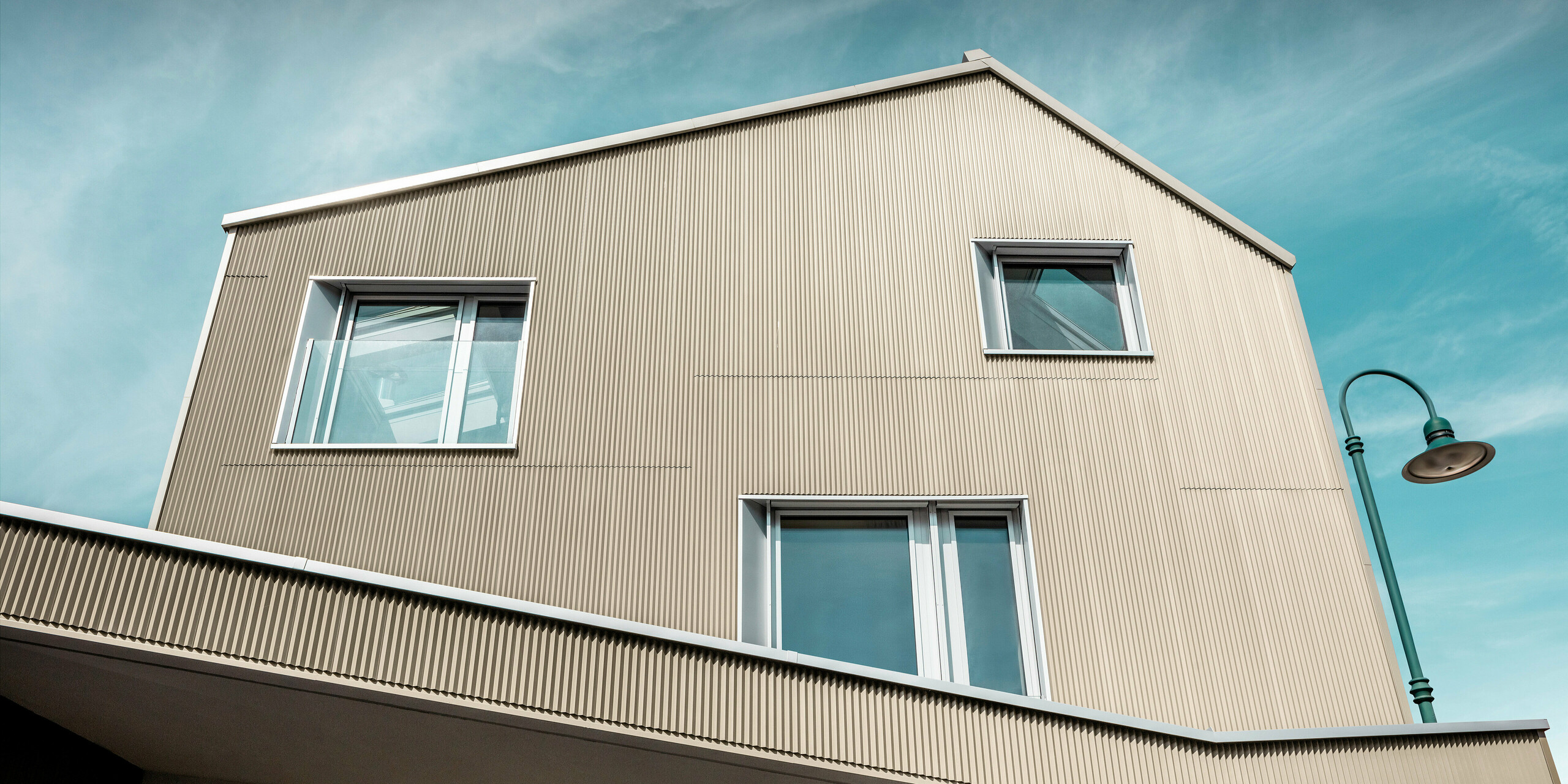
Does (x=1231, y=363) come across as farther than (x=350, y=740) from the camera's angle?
Yes

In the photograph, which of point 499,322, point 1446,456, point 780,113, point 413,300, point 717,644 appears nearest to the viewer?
point 717,644

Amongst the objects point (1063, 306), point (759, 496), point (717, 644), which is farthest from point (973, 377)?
point (717, 644)

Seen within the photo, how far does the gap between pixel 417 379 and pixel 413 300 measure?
1.10m

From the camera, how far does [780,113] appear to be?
31.3ft

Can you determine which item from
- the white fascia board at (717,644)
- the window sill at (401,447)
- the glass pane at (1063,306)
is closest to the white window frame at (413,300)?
the window sill at (401,447)

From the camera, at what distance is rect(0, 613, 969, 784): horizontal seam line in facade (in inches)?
190

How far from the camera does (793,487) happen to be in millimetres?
7695

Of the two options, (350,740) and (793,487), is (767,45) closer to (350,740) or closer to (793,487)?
(793,487)

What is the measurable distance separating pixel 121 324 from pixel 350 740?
178ft

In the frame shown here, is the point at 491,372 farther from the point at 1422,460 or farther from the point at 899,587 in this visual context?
the point at 1422,460

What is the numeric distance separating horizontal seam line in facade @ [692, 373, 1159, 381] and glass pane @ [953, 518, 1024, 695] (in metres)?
1.33

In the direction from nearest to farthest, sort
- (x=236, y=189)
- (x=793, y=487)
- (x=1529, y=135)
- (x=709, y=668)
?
1. (x=709, y=668)
2. (x=793, y=487)
3. (x=1529, y=135)
4. (x=236, y=189)

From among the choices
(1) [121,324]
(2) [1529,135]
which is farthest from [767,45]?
(1) [121,324]

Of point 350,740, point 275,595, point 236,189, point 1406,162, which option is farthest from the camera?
point 236,189
